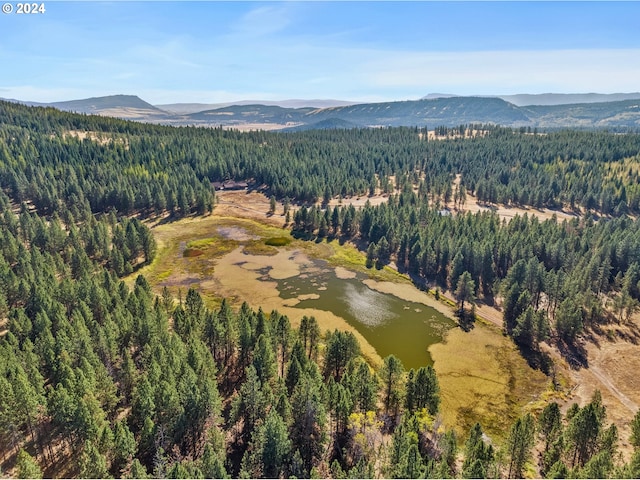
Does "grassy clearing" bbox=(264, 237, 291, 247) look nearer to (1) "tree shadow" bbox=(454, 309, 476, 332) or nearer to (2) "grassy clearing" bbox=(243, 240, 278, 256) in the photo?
(2) "grassy clearing" bbox=(243, 240, 278, 256)

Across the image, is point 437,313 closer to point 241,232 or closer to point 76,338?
point 76,338

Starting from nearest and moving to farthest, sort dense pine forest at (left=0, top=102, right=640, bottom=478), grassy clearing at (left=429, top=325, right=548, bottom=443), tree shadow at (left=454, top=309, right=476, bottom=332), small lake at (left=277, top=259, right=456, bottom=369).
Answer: dense pine forest at (left=0, top=102, right=640, bottom=478), grassy clearing at (left=429, top=325, right=548, bottom=443), small lake at (left=277, top=259, right=456, bottom=369), tree shadow at (left=454, top=309, right=476, bottom=332)

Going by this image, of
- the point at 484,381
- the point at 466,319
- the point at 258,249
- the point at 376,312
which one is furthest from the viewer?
the point at 258,249

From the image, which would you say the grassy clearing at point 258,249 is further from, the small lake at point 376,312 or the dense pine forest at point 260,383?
the dense pine forest at point 260,383

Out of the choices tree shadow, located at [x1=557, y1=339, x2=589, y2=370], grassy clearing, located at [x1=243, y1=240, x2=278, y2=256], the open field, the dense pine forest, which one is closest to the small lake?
the open field

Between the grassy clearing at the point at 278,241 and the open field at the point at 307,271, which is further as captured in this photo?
the grassy clearing at the point at 278,241

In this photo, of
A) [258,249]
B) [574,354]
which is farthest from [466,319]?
[258,249]

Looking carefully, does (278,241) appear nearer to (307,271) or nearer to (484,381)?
(307,271)

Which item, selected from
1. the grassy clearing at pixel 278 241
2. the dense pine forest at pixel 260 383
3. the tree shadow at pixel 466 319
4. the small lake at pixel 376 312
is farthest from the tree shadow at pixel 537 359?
the grassy clearing at pixel 278 241
